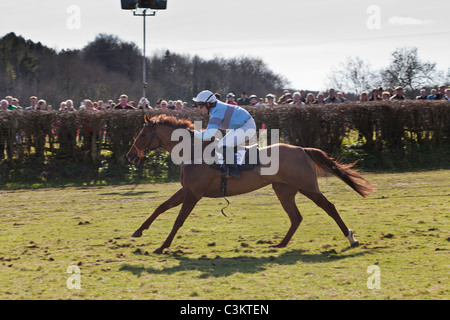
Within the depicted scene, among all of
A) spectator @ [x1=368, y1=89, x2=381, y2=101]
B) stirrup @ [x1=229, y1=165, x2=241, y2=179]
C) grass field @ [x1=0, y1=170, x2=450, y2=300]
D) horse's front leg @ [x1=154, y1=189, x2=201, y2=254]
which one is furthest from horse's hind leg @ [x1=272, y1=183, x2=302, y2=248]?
spectator @ [x1=368, y1=89, x2=381, y2=101]

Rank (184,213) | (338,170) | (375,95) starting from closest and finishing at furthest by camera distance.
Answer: (184,213) → (338,170) → (375,95)

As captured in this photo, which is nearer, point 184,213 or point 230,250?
point 230,250

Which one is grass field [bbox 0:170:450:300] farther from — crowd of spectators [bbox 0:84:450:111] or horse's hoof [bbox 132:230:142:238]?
crowd of spectators [bbox 0:84:450:111]

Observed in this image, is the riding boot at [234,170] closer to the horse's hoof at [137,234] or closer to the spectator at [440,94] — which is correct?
the horse's hoof at [137,234]

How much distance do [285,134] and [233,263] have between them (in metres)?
9.25

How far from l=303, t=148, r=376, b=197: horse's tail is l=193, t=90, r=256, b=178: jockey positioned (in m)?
0.97

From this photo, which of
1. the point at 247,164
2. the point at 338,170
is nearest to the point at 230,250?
the point at 247,164

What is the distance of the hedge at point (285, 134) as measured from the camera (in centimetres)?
1473

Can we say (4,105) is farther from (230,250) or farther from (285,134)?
(230,250)

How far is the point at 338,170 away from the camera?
786 centimetres

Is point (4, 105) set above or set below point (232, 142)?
above

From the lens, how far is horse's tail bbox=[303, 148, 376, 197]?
775 cm
